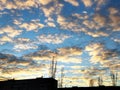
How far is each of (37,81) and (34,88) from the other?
1774 mm

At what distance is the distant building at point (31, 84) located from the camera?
50.3 metres

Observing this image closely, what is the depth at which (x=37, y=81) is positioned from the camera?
168 feet

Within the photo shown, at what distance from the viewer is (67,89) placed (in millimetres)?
56906

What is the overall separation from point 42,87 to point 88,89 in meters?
12.5

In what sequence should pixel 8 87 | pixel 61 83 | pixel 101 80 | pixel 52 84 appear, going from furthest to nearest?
pixel 101 80, pixel 61 83, pixel 8 87, pixel 52 84

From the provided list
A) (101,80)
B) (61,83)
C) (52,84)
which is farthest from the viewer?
(101,80)

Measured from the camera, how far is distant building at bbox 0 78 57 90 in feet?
165

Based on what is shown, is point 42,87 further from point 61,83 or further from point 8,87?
point 61,83

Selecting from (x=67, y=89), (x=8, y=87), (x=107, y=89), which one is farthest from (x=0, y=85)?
(x=107, y=89)

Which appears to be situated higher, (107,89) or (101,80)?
(101,80)

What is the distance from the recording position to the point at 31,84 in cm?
5141

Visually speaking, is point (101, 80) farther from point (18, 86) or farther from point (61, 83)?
point (18, 86)

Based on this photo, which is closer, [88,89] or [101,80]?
[88,89]

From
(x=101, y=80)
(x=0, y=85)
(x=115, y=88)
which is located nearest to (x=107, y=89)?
(x=115, y=88)
